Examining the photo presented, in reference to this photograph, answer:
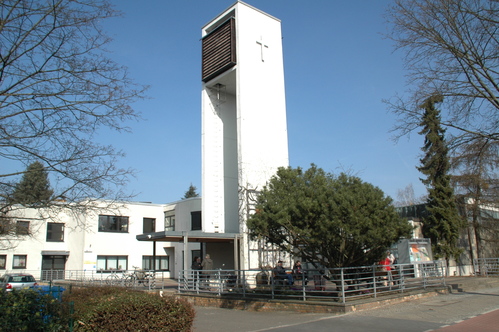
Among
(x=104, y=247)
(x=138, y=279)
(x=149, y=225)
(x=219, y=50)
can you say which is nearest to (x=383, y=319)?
(x=138, y=279)

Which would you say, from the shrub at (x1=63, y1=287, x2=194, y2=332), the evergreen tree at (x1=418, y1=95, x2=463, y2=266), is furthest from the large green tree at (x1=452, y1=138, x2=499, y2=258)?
the shrub at (x1=63, y1=287, x2=194, y2=332)

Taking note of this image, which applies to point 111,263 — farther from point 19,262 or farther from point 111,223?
point 19,262

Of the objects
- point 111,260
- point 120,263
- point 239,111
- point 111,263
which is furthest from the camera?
point 120,263

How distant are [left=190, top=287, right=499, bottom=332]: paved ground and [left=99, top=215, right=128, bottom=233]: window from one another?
72.6 ft

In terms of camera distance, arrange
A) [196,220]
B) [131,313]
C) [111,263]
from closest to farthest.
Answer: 1. [131,313]
2. [196,220]
3. [111,263]

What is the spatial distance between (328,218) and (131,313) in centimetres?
676

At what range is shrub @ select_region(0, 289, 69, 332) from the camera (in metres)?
6.55

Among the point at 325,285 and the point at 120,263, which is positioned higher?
the point at 120,263

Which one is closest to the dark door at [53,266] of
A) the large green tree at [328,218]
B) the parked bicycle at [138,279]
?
the parked bicycle at [138,279]

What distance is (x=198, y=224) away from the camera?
1271 inches

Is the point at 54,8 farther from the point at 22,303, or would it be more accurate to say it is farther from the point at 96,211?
the point at 22,303

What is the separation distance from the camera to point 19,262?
111 ft

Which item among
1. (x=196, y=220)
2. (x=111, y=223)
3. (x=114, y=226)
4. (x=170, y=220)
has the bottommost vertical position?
(x=114, y=226)

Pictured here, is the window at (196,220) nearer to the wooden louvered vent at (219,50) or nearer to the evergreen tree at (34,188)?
the wooden louvered vent at (219,50)
